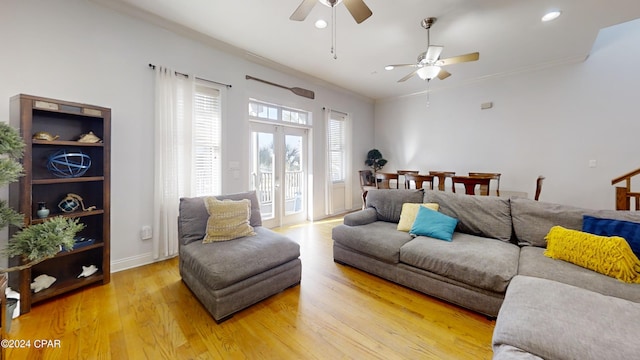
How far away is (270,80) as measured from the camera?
4.26 m

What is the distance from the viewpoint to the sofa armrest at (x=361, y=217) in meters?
3.04

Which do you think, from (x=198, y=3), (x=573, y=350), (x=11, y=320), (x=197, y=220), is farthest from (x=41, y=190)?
(x=573, y=350)

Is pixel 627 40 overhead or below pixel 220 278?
overhead

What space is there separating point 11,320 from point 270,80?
13.2ft

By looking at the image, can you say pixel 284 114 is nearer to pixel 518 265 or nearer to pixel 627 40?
pixel 518 265

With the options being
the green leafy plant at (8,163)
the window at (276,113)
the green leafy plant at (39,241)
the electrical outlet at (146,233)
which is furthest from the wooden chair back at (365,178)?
the green leafy plant at (8,163)

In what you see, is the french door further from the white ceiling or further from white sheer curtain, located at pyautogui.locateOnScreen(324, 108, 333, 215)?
the white ceiling

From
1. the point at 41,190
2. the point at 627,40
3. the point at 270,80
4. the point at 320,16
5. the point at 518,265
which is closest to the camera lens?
the point at 518,265

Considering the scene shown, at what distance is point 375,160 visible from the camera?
645 cm

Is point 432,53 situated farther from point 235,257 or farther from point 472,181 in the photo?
point 235,257

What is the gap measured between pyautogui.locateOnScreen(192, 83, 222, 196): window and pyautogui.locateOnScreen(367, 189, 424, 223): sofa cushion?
2389 mm

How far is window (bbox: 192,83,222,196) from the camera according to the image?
340 centimetres

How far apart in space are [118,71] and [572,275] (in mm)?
4705

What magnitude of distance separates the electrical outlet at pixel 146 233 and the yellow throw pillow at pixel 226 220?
3.60ft
